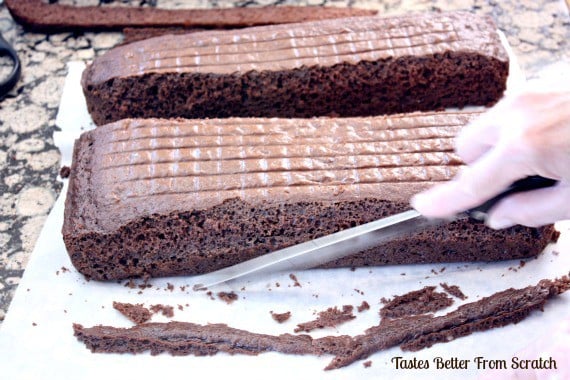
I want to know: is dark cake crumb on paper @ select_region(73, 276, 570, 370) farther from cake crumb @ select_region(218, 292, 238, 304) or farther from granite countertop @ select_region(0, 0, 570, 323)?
granite countertop @ select_region(0, 0, 570, 323)

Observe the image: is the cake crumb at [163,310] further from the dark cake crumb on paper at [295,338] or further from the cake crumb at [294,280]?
the cake crumb at [294,280]

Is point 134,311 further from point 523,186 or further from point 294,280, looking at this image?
point 523,186

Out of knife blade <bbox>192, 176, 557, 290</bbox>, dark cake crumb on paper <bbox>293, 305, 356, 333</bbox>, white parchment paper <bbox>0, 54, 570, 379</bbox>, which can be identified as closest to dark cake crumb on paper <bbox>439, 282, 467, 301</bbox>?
white parchment paper <bbox>0, 54, 570, 379</bbox>

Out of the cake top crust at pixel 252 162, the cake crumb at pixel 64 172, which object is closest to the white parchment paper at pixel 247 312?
the cake crumb at pixel 64 172

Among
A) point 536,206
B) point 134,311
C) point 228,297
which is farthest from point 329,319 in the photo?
point 536,206

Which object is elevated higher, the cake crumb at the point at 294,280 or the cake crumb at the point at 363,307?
the cake crumb at the point at 363,307

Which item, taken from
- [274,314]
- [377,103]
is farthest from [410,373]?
[377,103]
